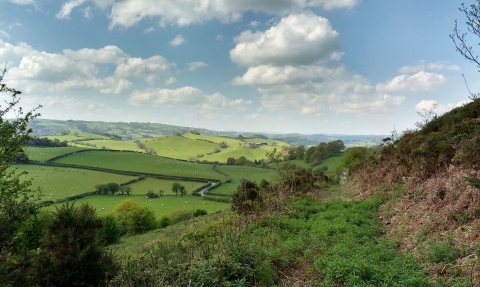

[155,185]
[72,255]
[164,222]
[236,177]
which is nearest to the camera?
[72,255]

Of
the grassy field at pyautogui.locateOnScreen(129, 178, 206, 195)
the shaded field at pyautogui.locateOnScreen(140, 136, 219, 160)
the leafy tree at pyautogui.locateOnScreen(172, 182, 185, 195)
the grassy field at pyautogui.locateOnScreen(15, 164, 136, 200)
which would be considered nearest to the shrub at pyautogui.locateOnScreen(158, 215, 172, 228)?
the grassy field at pyautogui.locateOnScreen(129, 178, 206, 195)

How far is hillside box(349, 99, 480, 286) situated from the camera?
591cm

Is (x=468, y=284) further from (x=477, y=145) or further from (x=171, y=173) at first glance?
(x=171, y=173)

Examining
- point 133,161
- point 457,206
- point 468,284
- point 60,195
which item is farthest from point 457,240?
point 133,161

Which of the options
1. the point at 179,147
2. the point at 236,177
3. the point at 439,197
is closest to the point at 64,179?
the point at 236,177

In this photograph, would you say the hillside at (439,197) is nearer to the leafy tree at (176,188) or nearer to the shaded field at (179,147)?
the leafy tree at (176,188)

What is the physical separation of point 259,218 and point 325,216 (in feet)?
9.47

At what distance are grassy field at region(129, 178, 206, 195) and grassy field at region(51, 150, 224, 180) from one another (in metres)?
4.55

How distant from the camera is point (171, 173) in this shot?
73812mm

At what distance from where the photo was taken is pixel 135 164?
3172 inches

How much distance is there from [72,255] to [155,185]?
62.7 m

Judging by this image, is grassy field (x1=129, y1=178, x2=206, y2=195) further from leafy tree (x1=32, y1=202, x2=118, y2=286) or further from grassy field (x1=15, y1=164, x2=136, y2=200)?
leafy tree (x1=32, y1=202, x2=118, y2=286)

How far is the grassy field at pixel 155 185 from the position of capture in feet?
204

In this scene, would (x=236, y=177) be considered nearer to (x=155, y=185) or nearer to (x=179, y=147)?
(x=155, y=185)
